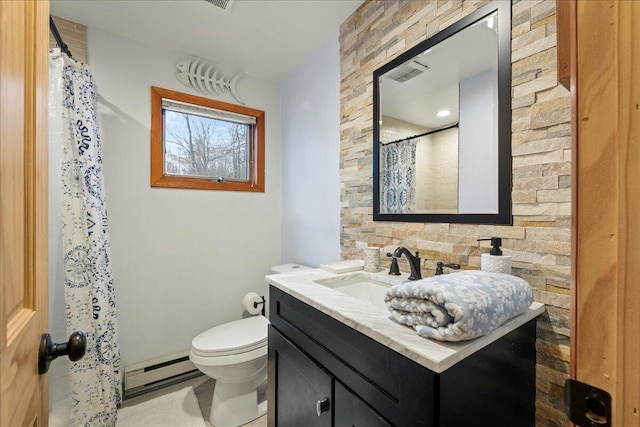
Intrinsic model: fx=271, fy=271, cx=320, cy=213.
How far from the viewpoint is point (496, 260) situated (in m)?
0.90

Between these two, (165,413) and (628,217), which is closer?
(628,217)

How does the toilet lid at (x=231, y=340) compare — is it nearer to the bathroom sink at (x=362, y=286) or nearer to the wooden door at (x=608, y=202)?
the bathroom sink at (x=362, y=286)

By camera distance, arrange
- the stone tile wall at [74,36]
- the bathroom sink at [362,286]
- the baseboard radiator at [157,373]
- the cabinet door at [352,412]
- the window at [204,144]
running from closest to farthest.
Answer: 1. the cabinet door at [352,412]
2. the bathroom sink at [362,286]
3. the stone tile wall at [74,36]
4. the baseboard radiator at [157,373]
5. the window at [204,144]

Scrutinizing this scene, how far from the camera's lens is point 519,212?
941mm

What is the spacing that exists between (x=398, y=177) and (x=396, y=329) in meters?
0.86

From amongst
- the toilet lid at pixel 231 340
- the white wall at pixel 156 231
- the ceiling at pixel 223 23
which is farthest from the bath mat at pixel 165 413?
the ceiling at pixel 223 23

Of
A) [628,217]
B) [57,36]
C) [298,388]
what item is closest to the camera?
[628,217]

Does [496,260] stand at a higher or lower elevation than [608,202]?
lower

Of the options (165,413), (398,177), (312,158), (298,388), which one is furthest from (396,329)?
(165,413)

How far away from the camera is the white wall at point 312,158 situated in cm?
182

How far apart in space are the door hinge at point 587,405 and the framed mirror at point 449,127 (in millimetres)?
729

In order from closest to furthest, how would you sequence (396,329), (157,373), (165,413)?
(396,329) < (165,413) < (157,373)

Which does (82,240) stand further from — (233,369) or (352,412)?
(352,412)

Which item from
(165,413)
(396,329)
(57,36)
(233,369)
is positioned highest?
(57,36)
